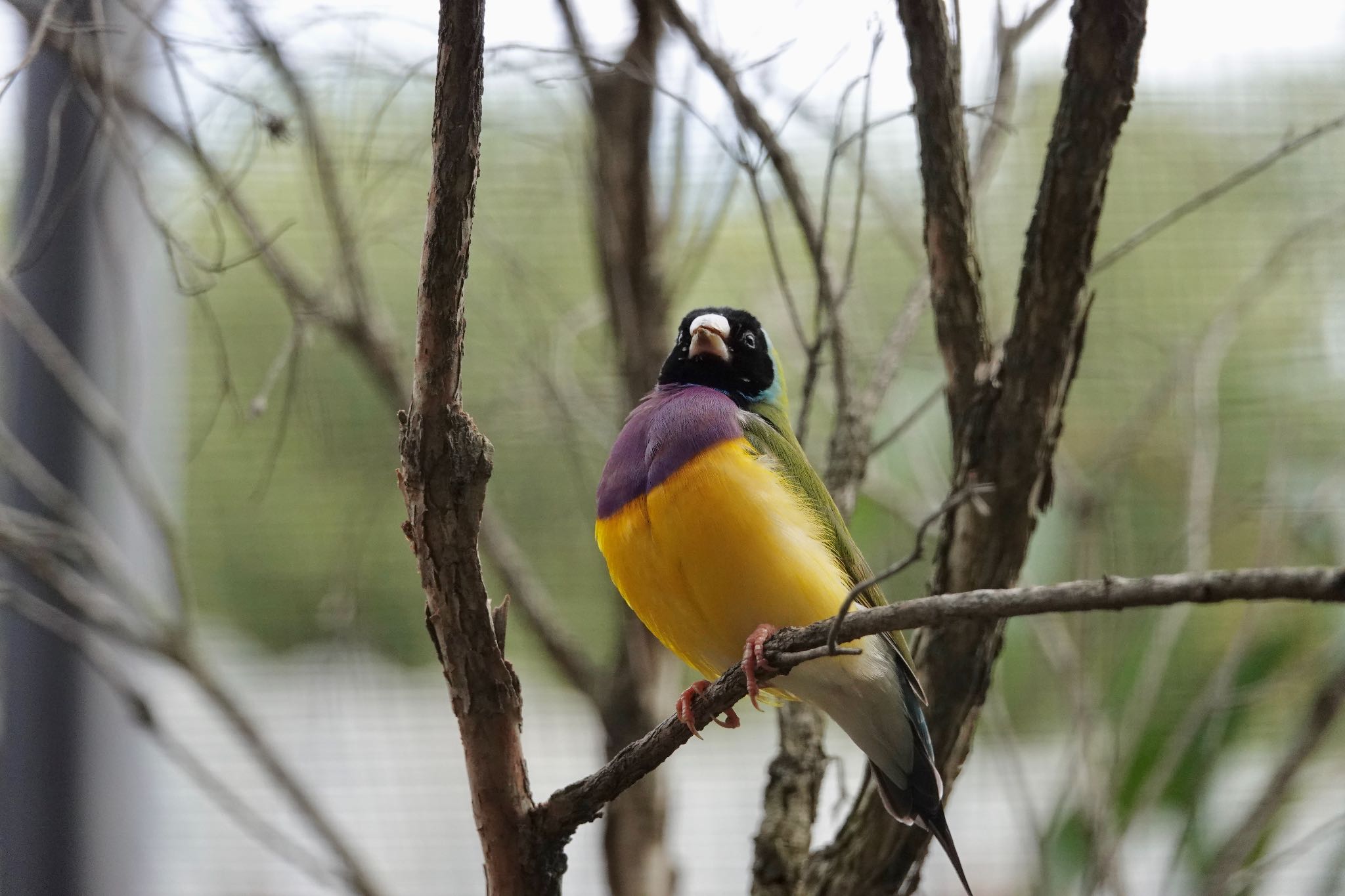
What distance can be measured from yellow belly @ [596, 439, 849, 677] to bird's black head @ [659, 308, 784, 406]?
368 millimetres

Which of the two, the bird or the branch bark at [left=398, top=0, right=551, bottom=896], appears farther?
the bird

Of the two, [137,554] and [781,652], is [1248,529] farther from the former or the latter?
[137,554]

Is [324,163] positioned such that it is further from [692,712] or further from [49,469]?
[692,712]

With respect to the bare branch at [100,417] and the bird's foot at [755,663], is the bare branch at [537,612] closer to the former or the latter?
the bare branch at [100,417]

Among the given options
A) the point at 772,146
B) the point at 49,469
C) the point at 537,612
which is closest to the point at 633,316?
the point at 537,612

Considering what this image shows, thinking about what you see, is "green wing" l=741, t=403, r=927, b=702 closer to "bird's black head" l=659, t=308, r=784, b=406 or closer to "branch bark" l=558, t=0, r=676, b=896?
"bird's black head" l=659, t=308, r=784, b=406

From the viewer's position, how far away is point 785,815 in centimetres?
205

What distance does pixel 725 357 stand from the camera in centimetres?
220

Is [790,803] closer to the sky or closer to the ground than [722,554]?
closer to the ground

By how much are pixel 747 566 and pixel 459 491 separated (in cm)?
55

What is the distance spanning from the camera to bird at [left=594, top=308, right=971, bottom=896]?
1757 mm

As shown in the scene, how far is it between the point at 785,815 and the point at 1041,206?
3.55 ft

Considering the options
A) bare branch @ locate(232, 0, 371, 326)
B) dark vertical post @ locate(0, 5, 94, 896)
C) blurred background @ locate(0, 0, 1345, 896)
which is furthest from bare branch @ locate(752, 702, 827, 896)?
dark vertical post @ locate(0, 5, 94, 896)

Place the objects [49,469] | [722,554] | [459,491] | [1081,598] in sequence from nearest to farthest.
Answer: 1. [1081,598]
2. [459,491]
3. [722,554]
4. [49,469]
